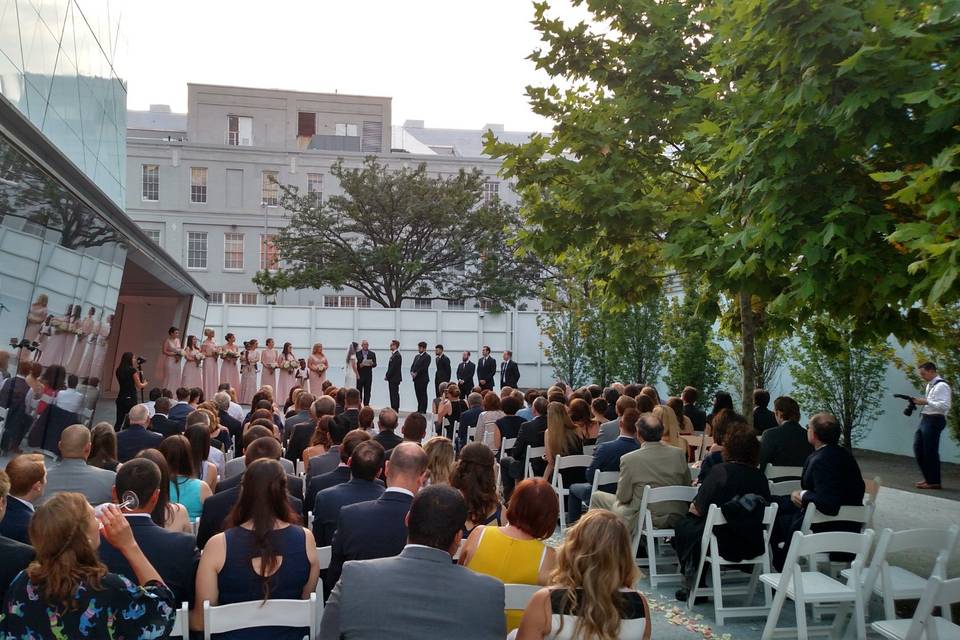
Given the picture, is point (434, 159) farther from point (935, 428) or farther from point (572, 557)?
point (572, 557)

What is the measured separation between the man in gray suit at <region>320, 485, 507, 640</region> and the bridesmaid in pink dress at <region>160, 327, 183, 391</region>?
54.3ft

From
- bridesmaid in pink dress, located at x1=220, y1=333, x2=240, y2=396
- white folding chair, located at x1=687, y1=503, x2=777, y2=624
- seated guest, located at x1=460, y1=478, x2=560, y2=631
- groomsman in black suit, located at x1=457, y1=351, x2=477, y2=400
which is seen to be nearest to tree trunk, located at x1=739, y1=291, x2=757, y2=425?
white folding chair, located at x1=687, y1=503, x2=777, y2=624

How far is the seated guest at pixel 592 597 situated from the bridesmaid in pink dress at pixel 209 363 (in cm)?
1763

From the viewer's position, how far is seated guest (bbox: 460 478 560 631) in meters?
4.23

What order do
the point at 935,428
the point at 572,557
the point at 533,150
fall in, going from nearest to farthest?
the point at 572,557, the point at 533,150, the point at 935,428

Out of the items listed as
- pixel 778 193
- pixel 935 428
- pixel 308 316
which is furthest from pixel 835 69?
pixel 308 316

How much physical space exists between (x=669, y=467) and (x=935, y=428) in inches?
299

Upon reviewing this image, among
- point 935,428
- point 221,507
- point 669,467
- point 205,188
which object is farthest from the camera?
point 205,188

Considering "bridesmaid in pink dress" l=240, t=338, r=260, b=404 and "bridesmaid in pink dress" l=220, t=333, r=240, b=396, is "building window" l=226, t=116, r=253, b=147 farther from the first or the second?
"bridesmaid in pink dress" l=220, t=333, r=240, b=396

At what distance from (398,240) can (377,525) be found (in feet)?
125

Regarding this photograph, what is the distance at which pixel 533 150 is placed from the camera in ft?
38.8

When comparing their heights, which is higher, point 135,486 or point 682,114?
point 682,114

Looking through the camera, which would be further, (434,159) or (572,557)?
(434,159)

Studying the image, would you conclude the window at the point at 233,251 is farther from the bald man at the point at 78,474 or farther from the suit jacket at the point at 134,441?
the bald man at the point at 78,474
